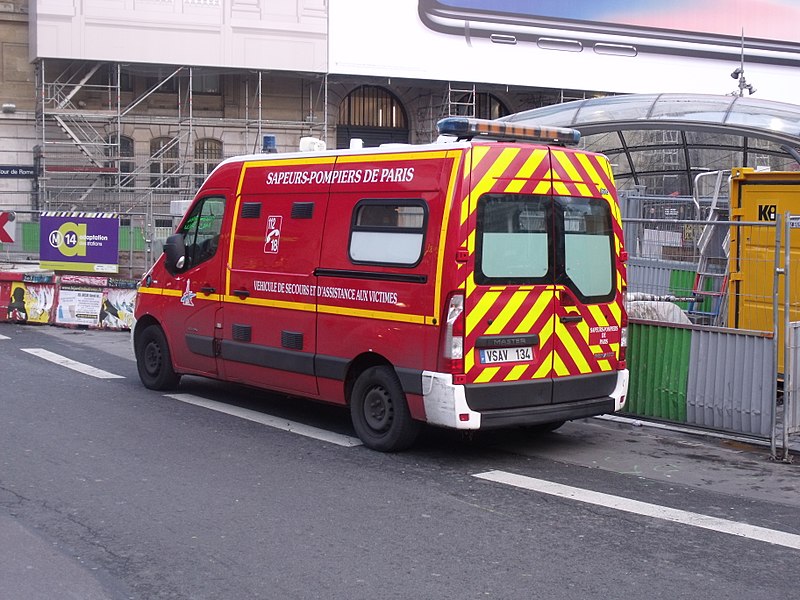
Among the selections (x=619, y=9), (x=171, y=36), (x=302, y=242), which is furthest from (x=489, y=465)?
(x=619, y=9)

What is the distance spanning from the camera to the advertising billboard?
34312mm

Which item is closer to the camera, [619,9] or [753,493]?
[753,493]

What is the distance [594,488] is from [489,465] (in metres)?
0.94

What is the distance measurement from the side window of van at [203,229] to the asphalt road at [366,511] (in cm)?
151

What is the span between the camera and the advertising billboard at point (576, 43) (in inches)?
1351

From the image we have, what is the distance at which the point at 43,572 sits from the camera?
5.33m

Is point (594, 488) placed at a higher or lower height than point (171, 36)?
→ lower

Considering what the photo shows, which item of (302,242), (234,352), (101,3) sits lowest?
(234,352)

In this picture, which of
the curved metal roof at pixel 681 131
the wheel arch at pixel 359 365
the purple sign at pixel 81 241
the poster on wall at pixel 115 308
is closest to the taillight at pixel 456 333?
the wheel arch at pixel 359 365

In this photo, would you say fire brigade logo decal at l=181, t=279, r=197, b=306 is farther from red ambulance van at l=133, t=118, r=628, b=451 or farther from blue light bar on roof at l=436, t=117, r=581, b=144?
blue light bar on roof at l=436, t=117, r=581, b=144

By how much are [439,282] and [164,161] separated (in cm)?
2678

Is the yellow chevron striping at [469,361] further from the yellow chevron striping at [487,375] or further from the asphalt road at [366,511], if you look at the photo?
the asphalt road at [366,511]

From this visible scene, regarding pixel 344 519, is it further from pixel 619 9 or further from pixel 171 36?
pixel 619 9

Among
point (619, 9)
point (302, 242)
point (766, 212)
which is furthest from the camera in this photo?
point (619, 9)
